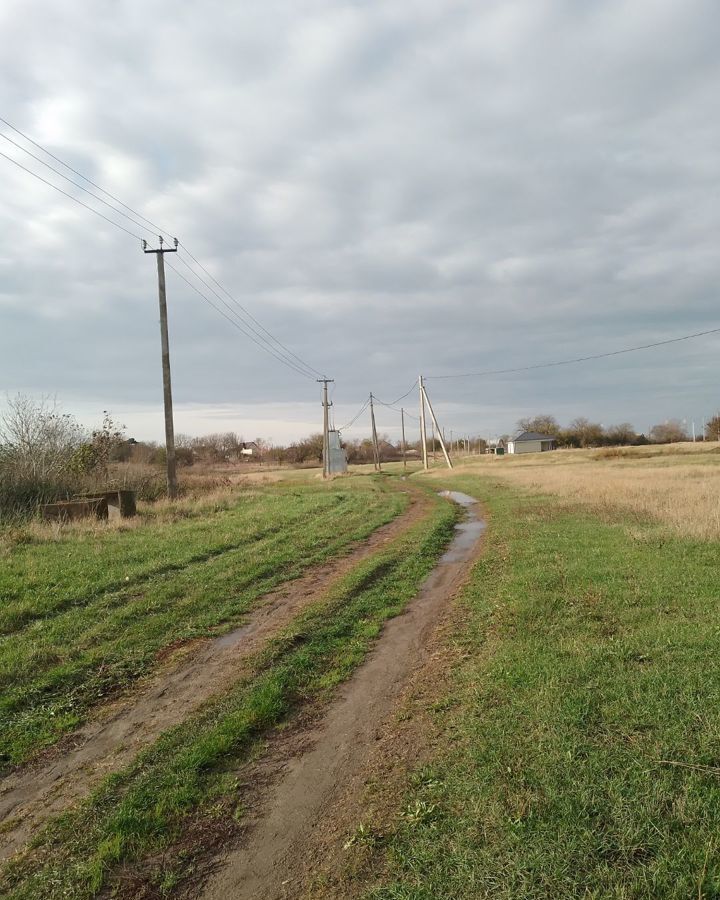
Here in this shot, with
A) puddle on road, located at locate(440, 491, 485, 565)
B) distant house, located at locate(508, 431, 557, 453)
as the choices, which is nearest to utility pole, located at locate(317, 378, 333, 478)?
puddle on road, located at locate(440, 491, 485, 565)

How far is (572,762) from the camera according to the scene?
3.64 meters

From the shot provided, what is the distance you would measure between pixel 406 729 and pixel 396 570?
19.9ft

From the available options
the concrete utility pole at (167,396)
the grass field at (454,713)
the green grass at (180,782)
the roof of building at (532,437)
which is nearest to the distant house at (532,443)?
the roof of building at (532,437)

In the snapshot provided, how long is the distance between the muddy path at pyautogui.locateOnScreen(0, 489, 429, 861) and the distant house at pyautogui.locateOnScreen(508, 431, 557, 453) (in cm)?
11440

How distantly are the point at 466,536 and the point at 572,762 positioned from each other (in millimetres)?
11404

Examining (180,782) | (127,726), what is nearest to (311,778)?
(180,782)

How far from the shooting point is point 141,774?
154 inches

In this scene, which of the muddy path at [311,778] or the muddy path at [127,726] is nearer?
the muddy path at [311,778]

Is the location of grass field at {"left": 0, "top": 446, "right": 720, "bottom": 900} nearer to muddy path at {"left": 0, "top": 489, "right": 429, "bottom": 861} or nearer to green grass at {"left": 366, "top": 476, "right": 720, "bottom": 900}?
green grass at {"left": 366, "top": 476, "right": 720, "bottom": 900}

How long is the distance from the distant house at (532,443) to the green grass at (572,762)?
4477 inches

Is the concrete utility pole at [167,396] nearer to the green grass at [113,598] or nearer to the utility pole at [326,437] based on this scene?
the green grass at [113,598]

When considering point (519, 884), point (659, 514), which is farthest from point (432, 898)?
point (659, 514)

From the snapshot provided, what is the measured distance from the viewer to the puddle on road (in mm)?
12023

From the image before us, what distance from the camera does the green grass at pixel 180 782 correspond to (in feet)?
9.93
